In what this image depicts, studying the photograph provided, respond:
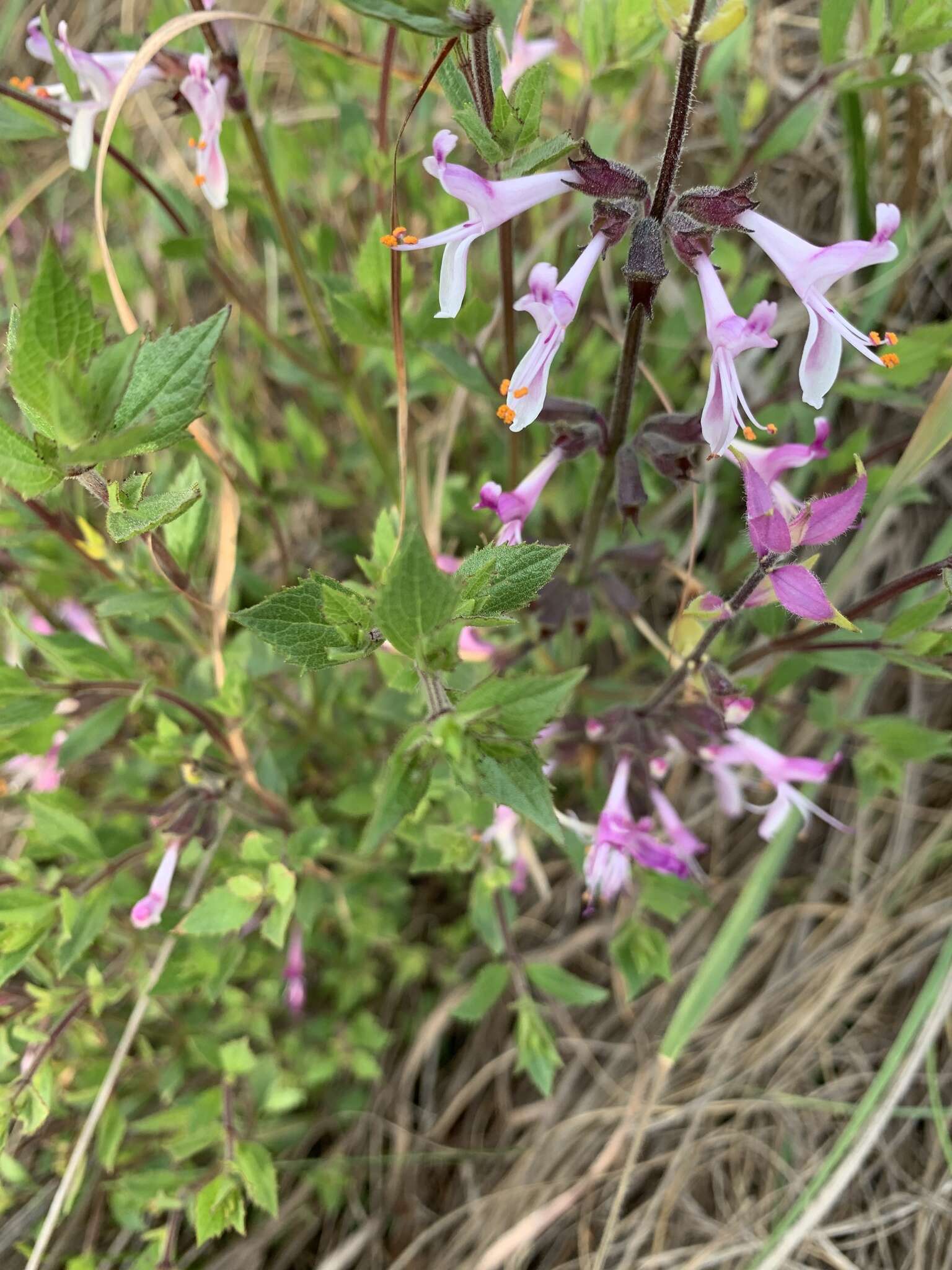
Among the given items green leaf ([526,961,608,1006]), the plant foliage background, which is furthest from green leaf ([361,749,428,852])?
green leaf ([526,961,608,1006])

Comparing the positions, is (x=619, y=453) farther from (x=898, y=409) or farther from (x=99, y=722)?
(x=898, y=409)

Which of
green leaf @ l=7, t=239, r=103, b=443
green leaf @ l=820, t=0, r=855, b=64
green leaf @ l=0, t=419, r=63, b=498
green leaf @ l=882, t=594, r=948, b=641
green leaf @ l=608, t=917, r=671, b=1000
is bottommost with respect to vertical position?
green leaf @ l=608, t=917, r=671, b=1000

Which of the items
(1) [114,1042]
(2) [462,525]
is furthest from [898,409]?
(1) [114,1042]

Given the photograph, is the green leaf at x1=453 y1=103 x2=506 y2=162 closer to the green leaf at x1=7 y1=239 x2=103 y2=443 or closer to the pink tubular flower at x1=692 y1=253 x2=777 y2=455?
the pink tubular flower at x1=692 y1=253 x2=777 y2=455

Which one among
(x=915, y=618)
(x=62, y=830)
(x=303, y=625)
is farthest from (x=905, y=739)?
(x=62, y=830)

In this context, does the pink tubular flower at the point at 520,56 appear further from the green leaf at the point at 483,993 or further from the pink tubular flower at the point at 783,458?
the green leaf at the point at 483,993

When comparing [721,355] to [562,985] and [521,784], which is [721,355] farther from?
[562,985]
